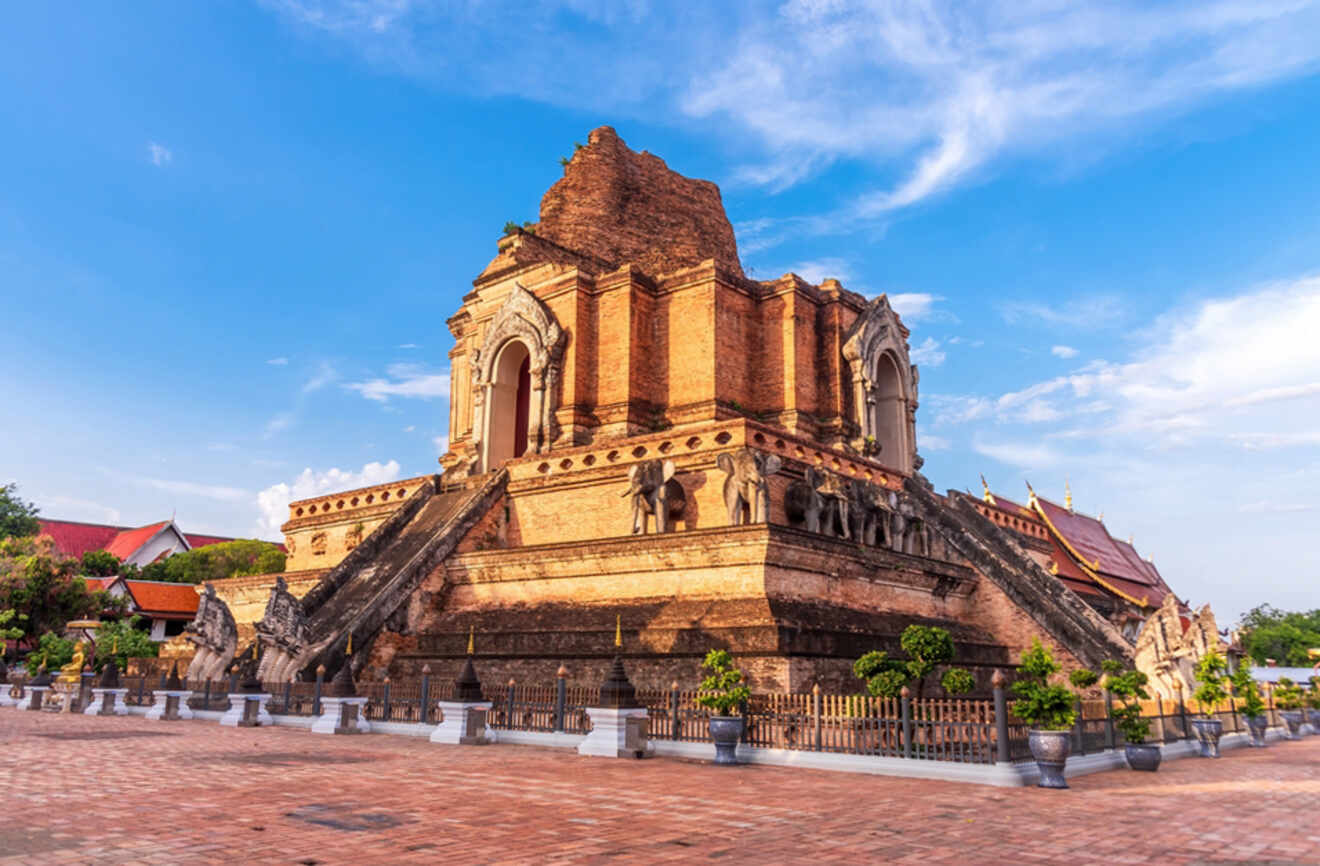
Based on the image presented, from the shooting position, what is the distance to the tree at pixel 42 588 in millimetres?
34125

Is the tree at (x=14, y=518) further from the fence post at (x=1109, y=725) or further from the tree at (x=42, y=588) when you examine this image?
the fence post at (x=1109, y=725)

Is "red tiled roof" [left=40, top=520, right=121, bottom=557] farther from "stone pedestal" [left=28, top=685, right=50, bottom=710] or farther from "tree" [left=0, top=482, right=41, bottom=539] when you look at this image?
"stone pedestal" [left=28, top=685, right=50, bottom=710]

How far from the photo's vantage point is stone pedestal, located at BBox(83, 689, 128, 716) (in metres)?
20.5

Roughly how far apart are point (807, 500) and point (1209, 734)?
26.7ft

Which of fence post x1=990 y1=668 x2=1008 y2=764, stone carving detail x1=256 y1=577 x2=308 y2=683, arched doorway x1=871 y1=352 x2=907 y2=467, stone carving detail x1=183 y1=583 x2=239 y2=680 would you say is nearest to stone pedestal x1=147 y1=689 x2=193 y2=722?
stone carving detail x1=183 y1=583 x2=239 y2=680

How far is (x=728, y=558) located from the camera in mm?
16359

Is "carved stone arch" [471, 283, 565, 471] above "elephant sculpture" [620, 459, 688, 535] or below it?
above

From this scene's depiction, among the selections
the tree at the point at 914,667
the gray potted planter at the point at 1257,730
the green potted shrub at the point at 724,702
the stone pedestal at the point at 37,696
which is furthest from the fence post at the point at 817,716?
the stone pedestal at the point at 37,696

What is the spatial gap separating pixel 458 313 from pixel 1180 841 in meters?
26.5

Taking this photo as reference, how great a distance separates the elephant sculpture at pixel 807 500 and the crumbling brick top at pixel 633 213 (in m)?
9.81

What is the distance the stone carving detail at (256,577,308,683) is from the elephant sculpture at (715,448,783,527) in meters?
8.16

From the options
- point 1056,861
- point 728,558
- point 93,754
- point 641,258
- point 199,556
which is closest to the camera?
point 1056,861

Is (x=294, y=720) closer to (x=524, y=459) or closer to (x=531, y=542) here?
(x=531, y=542)

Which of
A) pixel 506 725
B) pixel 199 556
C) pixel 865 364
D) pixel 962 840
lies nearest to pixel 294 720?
pixel 506 725
